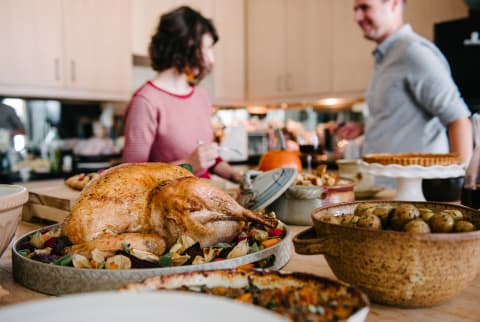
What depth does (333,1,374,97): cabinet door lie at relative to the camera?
3.58 m

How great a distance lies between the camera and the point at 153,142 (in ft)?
6.72

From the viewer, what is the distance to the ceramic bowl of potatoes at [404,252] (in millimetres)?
521

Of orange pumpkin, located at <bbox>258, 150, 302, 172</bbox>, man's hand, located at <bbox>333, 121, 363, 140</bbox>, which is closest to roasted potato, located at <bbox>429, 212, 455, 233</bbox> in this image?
orange pumpkin, located at <bbox>258, 150, 302, 172</bbox>

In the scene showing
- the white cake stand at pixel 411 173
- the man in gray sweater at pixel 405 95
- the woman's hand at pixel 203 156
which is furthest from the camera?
the man in gray sweater at pixel 405 95

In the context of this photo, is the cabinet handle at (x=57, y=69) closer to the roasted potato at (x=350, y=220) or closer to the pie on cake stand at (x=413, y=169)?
the pie on cake stand at (x=413, y=169)

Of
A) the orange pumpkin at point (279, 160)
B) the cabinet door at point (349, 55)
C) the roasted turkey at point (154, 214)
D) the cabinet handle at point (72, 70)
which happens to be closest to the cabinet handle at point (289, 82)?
the cabinet door at point (349, 55)

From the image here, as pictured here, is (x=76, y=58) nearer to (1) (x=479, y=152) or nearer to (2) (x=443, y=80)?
(2) (x=443, y=80)

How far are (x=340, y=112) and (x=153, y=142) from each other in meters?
2.63

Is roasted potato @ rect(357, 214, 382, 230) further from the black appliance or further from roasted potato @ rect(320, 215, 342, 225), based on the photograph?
the black appliance

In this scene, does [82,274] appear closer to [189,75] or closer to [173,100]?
[173,100]

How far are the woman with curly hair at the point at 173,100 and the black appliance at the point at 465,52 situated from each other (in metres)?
1.57

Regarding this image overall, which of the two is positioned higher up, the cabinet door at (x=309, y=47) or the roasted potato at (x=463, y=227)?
the cabinet door at (x=309, y=47)

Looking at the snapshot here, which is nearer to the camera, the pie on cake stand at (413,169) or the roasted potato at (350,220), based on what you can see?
the roasted potato at (350,220)

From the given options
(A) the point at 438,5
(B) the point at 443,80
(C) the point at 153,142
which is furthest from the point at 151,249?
(A) the point at 438,5
